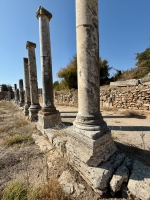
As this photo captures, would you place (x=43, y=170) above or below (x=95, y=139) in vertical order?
below

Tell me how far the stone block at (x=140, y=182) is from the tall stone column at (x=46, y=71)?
3.03 m

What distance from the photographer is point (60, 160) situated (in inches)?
105

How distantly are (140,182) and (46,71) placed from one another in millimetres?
4124

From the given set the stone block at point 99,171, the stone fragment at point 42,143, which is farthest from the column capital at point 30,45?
the stone block at point 99,171

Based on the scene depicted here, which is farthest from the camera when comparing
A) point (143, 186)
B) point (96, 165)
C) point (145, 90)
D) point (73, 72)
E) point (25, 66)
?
point (73, 72)

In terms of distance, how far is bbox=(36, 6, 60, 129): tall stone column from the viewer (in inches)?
166

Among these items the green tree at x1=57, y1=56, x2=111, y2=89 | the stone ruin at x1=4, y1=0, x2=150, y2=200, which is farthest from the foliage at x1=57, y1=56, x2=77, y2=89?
the stone ruin at x1=4, y1=0, x2=150, y2=200

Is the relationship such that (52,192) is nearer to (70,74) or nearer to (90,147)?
(90,147)

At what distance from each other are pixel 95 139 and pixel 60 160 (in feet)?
3.63

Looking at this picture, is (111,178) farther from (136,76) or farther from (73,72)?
(73,72)

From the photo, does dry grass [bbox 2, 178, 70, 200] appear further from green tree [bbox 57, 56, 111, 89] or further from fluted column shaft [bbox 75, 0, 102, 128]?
green tree [bbox 57, 56, 111, 89]

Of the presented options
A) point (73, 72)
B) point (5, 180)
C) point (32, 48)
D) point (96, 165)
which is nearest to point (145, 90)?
point (96, 165)

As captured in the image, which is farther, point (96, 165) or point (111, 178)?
point (96, 165)

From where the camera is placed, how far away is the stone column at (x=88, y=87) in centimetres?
226
